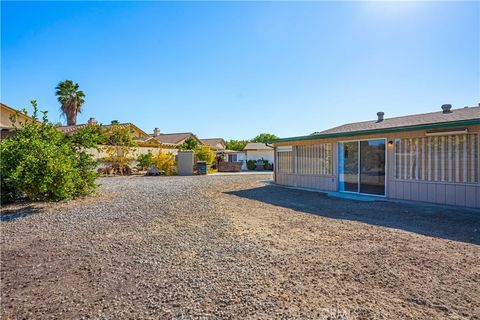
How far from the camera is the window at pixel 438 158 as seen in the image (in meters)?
6.80

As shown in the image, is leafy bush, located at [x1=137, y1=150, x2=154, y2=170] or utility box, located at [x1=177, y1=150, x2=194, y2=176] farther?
leafy bush, located at [x1=137, y1=150, x2=154, y2=170]

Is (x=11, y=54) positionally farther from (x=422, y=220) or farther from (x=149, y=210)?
(x=422, y=220)

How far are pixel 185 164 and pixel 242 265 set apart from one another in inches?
648

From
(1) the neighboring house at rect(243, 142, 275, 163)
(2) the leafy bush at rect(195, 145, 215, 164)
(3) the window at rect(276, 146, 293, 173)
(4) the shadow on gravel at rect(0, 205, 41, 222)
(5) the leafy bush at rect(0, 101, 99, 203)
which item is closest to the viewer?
(4) the shadow on gravel at rect(0, 205, 41, 222)

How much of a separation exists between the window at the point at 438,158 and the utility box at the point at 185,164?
14.2m

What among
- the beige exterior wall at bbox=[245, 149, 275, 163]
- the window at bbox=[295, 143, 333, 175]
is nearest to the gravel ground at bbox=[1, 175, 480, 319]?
the window at bbox=[295, 143, 333, 175]

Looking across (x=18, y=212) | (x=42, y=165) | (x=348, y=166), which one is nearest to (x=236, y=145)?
(x=348, y=166)

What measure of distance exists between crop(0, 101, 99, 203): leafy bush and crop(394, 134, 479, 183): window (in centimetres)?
1056

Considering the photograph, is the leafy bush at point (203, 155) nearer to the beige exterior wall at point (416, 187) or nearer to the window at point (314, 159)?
the window at point (314, 159)

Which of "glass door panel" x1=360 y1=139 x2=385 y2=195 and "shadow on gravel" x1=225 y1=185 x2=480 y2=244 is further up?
"glass door panel" x1=360 y1=139 x2=385 y2=195

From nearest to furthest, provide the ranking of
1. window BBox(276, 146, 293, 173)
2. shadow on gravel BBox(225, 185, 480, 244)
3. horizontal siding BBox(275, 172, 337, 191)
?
shadow on gravel BBox(225, 185, 480, 244) < horizontal siding BBox(275, 172, 337, 191) < window BBox(276, 146, 293, 173)

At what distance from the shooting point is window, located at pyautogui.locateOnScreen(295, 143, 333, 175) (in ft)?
34.8

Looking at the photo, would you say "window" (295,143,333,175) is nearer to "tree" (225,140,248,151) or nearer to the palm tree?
→ the palm tree

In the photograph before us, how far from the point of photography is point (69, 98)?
26906 millimetres
